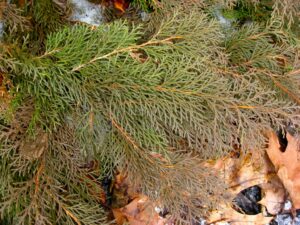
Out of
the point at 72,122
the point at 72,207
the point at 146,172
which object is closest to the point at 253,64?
the point at 146,172

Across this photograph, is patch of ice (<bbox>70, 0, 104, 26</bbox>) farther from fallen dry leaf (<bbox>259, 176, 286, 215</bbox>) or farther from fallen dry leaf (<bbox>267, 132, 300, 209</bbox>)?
fallen dry leaf (<bbox>259, 176, 286, 215</bbox>)

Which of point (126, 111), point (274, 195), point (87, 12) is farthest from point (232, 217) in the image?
point (87, 12)

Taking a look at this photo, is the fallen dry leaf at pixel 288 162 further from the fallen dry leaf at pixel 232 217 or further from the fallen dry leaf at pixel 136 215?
the fallen dry leaf at pixel 136 215

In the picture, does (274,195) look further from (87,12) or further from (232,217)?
(87,12)

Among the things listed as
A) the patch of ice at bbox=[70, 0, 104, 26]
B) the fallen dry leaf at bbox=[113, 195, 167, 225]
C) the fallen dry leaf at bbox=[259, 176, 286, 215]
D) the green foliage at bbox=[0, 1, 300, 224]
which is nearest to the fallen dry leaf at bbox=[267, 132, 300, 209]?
the fallen dry leaf at bbox=[259, 176, 286, 215]

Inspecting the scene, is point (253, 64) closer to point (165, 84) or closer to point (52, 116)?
point (165, 84)
